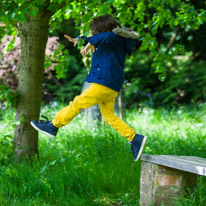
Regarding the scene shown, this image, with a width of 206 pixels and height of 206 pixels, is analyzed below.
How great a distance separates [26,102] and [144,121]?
3.62 m

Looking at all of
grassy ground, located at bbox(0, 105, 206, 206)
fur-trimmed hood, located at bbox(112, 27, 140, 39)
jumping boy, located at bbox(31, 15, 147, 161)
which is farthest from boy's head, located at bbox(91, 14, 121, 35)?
grassy ground, located at bbox(0, 105, 206, 206)

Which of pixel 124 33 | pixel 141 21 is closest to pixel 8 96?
pixel 124 33

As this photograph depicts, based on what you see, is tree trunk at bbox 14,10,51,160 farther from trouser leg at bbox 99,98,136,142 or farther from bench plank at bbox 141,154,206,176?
bench plank at bbox 141,154,206,176

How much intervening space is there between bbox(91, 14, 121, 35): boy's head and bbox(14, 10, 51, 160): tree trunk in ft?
3.76

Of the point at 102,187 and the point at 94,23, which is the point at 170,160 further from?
the point at 94,23

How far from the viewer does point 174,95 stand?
1064cm

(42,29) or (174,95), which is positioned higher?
(42,29)

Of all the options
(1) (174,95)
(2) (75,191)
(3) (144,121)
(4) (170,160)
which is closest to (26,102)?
(2) (75,191)

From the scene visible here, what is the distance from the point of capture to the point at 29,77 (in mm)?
4270

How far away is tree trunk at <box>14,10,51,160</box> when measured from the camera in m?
4.22

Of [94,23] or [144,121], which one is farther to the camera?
[144,121]

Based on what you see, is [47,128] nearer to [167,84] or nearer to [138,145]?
[138,145]

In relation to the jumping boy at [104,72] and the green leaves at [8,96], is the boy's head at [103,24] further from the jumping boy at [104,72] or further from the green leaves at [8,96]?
the green leaves at [8,96]

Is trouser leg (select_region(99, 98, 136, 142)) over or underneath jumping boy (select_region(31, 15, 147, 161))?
underneath
